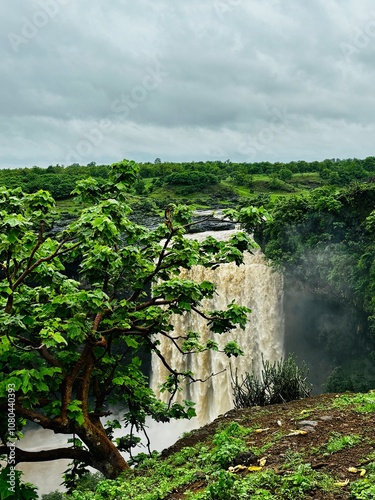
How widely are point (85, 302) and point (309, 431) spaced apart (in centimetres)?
365

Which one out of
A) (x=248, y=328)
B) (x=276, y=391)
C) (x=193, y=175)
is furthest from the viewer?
(x=193, y=175)

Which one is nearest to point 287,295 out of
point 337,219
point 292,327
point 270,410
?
point 292,327

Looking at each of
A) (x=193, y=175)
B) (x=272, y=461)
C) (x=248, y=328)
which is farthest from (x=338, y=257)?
(x=193, y=175)

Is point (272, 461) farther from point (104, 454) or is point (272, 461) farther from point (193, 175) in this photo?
point (193, 175)

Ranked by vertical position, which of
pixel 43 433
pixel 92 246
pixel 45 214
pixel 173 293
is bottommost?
pixel 43 433

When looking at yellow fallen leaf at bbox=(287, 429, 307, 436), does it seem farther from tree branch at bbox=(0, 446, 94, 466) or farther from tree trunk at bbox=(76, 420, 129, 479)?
tree branch at bbox=(0, 446, 94, 466)

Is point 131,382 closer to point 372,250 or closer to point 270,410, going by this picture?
point 270,410

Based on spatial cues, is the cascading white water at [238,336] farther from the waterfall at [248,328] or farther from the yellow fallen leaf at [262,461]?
the yellow fallen leaf at [262,461]

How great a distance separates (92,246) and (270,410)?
180 inches

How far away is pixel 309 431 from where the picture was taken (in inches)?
290

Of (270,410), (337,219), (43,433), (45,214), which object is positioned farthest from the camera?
(43,433)

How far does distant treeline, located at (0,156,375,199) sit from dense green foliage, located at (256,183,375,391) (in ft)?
58.4

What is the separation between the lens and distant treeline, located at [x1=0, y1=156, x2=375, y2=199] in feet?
151

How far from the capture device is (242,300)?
24781 millimetres
